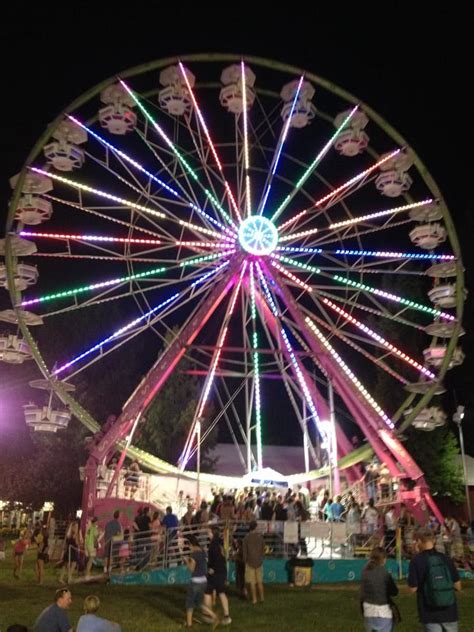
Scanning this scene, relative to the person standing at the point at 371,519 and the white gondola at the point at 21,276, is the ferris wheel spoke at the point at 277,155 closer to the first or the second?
the white gondola at the point at 21,276

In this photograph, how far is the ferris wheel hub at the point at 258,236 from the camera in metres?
22.7

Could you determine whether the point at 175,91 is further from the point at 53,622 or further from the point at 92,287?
the point at 53,622

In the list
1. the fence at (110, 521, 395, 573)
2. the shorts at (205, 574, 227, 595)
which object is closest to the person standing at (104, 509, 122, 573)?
Result: the fence at (110, 521, 395, 573)

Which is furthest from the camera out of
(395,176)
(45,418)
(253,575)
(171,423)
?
(171,423)

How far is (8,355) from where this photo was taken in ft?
74.5

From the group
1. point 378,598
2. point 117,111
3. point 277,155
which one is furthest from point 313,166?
point 378,598

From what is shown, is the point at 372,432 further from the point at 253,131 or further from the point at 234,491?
the point at 253,131

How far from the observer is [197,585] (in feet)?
40.2

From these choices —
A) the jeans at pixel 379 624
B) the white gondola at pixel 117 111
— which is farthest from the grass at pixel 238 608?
the white gondola at pixel 117 111

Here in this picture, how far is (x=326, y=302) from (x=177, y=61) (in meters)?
9.18

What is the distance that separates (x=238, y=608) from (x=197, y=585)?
2076 millimetres

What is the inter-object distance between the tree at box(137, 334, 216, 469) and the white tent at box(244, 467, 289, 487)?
10148mm

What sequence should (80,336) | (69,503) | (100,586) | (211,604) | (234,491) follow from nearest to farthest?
1. (211,604)
2. (100,586)
3. (234,491)
4. (69,503)
5. (80,336)

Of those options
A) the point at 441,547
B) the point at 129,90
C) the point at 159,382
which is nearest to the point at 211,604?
the point at 441,547
